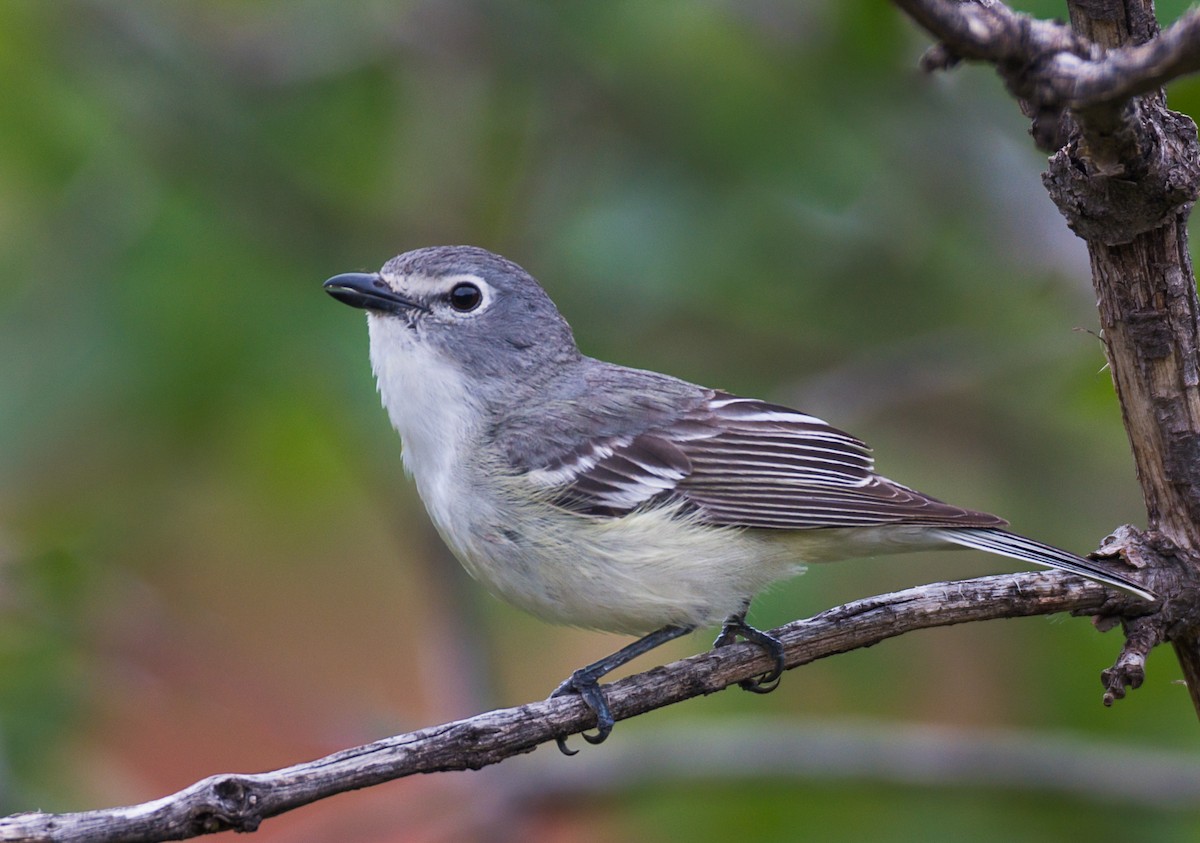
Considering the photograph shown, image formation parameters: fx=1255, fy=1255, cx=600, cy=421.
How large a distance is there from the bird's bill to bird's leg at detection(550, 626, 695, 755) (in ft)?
5.15

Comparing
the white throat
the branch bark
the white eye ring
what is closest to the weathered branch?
the branch bark

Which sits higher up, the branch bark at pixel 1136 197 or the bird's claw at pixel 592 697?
the branch bark at pixel 1136 197

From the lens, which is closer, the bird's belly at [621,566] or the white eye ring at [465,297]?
the bird's belly at [621,566]

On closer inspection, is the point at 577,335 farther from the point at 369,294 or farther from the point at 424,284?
the point at 369,294

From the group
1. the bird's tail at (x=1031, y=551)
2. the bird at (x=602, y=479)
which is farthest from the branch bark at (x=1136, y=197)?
the bird at (x=602, y=479)

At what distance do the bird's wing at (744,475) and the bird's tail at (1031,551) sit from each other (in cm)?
6

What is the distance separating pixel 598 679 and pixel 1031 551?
1353mm

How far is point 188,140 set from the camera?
20.0 feet

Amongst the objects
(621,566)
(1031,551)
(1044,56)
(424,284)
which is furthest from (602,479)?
(1044,56)

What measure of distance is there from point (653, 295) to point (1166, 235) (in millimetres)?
2942

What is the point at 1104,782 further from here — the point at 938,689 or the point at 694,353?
the point at 694,353

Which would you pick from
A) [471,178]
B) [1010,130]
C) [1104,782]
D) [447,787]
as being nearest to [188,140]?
[471,178]

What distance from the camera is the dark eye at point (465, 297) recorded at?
192 inches

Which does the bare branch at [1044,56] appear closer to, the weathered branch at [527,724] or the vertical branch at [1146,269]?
the vertical branch at [1146,269]
